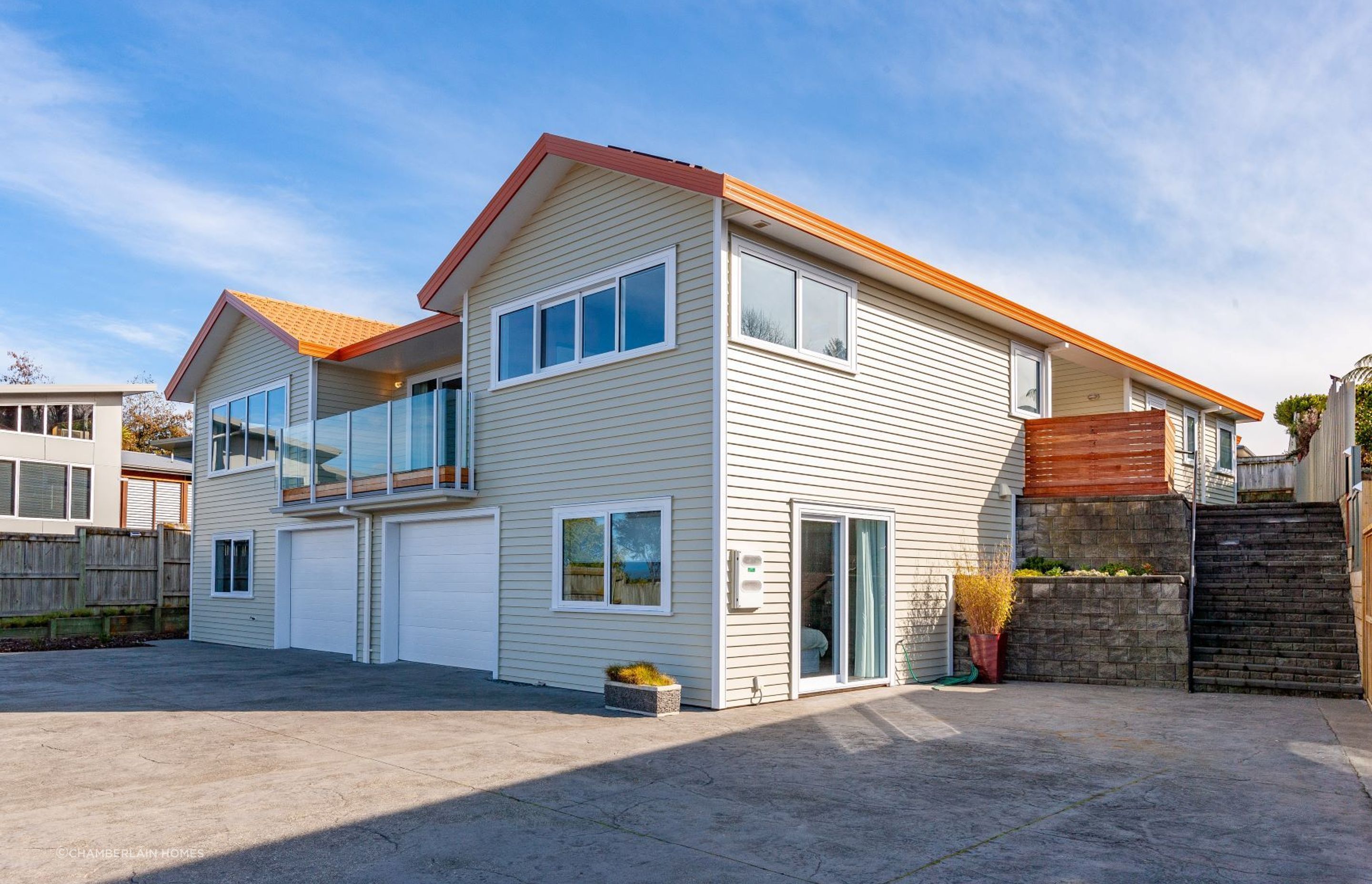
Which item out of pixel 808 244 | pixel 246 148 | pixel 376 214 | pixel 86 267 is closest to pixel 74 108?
pixel 246 148

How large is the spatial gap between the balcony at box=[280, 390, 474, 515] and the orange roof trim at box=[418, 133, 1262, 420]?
5.44ft

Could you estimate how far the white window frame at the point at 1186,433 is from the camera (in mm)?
20406

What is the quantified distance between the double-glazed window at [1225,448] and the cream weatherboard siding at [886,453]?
10.6m

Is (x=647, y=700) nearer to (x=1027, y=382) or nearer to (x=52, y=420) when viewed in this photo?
(x=1027, y=382)

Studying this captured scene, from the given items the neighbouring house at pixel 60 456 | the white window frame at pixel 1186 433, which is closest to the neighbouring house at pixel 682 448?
the white window frame at pixel 1186 433

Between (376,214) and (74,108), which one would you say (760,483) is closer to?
(74,108)

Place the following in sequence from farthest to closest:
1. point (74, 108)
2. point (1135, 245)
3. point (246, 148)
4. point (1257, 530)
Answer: point (246, 148) < point (1135, 245) < point (74, 108) < point (1257, 530)

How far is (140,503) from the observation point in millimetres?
30500

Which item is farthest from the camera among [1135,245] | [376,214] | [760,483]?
[376,214]

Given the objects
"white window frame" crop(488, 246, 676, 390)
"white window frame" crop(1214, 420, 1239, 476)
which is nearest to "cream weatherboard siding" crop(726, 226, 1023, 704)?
"white window frame" crop(488, 246, 676, 390)

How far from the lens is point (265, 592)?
18344 millimetres

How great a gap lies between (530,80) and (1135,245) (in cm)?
1068

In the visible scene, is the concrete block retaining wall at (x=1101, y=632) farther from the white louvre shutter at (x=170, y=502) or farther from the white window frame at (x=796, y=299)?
the white louvre shutter at (x=170, y=502)

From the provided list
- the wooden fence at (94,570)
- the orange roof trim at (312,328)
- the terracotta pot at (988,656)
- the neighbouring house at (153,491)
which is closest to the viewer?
the terracotta pot at (988,656)
